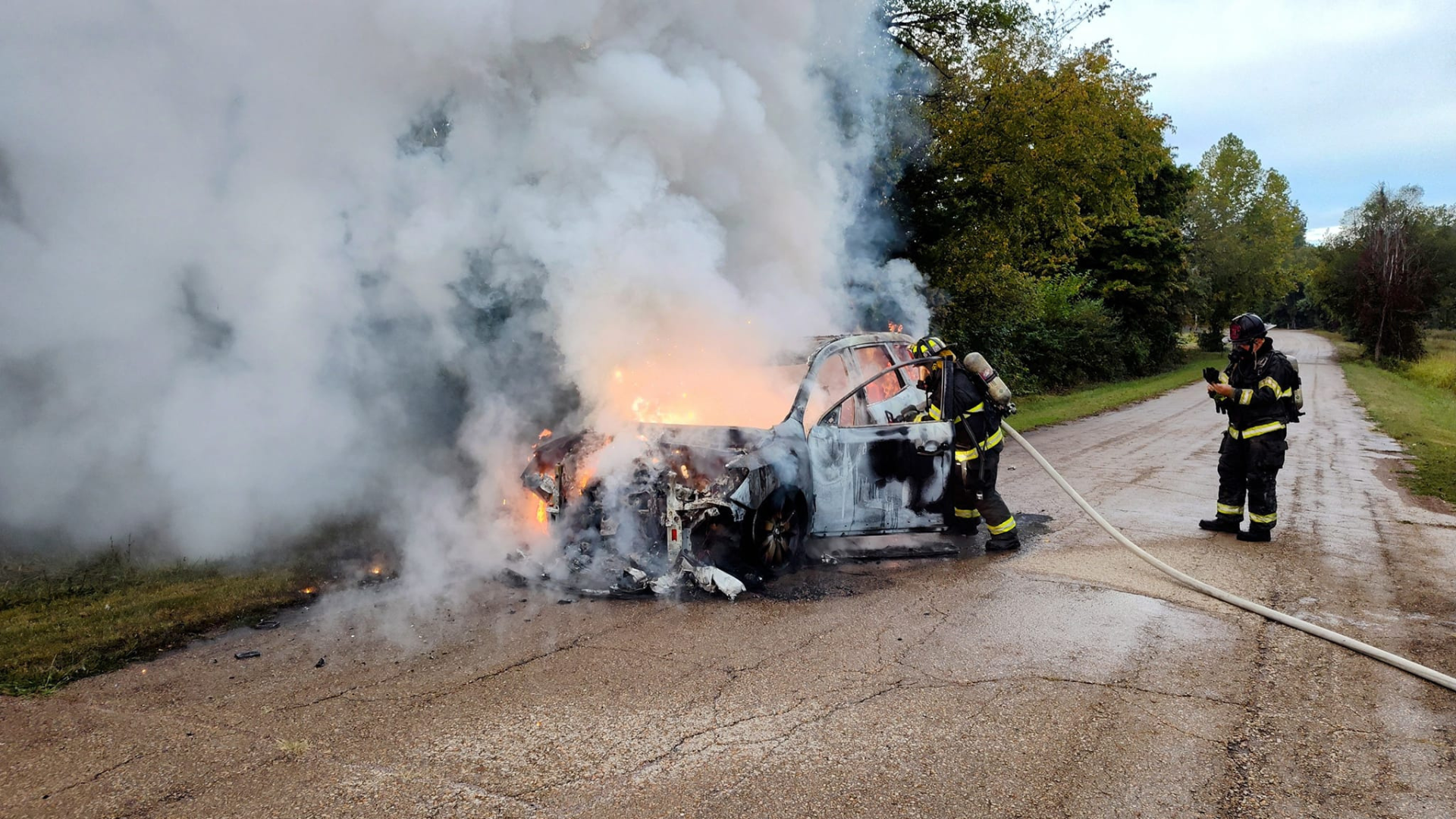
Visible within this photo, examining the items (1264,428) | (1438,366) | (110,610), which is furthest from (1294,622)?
(1438,366)

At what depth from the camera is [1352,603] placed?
5.52m

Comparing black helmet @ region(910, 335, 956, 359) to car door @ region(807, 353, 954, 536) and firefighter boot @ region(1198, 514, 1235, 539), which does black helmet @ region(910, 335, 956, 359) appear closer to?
car door @ region(807, 353, 954, 536)

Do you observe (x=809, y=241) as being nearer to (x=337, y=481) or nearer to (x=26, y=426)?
(x=337, y=481)

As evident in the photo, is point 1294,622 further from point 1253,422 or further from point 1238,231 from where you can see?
point 1238,231

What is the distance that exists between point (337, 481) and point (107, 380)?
209 cm

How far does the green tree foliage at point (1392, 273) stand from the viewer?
41.2 m

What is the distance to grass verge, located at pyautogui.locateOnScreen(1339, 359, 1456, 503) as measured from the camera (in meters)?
10.4

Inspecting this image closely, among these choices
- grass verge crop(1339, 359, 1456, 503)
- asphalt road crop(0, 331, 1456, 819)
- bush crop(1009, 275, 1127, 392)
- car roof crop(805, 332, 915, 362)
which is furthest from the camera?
bush crop(1009, 275, 1127, 392)

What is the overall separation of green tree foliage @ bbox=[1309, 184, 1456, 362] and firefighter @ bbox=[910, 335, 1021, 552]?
44.9 meters

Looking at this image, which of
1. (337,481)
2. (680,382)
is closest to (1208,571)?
(680,382)

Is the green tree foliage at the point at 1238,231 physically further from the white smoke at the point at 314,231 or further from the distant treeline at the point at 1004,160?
the white smoke at the point at 314,231

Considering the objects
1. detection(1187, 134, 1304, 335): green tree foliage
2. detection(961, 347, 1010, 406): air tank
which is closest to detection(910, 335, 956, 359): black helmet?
detection(961, 347, 1010, 406): air tank

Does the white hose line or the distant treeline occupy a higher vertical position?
the distant treeline

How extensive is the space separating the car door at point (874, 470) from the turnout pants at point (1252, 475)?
2661 millimetres
